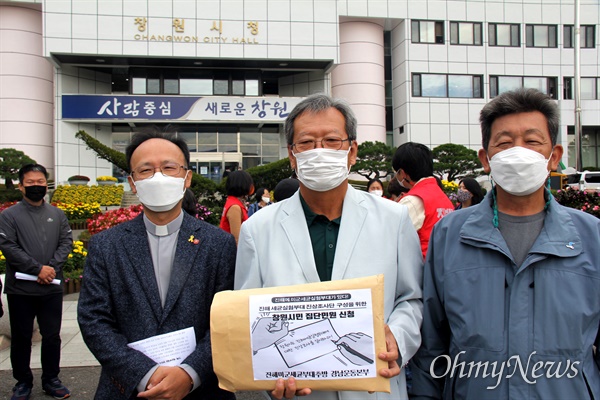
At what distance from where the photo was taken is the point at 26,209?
179 inches

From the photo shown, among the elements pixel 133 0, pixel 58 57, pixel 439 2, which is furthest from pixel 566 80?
pixel 58 57

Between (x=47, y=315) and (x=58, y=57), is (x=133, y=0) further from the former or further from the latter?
(x=47, y=315)

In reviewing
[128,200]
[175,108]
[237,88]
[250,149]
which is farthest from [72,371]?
[237,88]

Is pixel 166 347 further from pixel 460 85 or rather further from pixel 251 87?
pixel 460 85

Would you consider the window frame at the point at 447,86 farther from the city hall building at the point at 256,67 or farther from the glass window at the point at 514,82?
the glass window at the point at 514,82

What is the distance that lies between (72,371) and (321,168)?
4.34 meters

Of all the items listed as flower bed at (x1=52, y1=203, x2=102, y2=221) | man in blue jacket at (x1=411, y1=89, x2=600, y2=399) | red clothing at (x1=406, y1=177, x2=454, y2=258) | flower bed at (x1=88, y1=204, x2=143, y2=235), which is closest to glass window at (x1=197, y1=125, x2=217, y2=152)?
flower bed at (x1=52, y1=203, x2=102, y2=221)

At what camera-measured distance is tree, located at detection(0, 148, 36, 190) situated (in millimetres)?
22900

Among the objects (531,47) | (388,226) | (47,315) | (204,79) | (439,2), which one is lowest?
(47,315)

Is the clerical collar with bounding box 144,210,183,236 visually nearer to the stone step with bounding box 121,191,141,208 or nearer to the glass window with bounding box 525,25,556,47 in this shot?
the stone step with bounding box 121,191,141,208

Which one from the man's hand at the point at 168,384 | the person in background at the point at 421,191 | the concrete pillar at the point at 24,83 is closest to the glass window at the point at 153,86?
the concrete pillar at the point at 24,83

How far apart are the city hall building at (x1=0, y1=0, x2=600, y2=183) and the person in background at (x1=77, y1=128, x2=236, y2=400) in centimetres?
2312

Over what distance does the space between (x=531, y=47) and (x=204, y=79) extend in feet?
74.5

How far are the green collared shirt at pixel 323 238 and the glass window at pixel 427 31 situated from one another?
1215 inches
